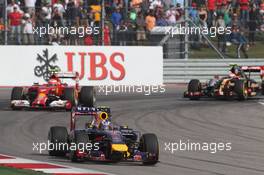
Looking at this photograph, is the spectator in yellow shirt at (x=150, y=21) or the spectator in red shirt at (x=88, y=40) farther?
the spectator in yellow shirt at (x=150, y=21)

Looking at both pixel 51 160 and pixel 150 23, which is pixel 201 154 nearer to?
pixel 51 160

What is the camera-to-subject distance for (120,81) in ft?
99.7

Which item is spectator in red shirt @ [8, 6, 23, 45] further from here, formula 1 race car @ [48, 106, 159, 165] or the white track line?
the white track line

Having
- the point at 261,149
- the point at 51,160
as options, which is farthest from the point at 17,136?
the point at 261,149

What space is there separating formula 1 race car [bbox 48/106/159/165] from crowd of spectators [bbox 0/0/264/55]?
1665cm

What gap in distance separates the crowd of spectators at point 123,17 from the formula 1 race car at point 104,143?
16654mm

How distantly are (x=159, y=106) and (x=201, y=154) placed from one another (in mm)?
9470

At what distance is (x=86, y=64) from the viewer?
3028 cm

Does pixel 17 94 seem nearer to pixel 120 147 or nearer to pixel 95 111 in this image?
pixel 95 111

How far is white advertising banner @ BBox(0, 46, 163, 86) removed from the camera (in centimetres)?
2978

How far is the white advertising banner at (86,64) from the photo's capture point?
29.8 meters

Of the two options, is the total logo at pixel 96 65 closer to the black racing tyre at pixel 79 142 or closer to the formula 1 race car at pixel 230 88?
the formula 1 race car at pixel 230 88

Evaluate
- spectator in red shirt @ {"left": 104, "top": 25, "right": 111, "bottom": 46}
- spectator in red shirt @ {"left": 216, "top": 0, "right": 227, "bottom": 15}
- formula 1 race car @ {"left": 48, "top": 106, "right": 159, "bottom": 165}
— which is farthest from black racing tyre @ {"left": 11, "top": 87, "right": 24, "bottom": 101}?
spectator in red shirt @ {"left": 216, "top": 0, "right": 227, "bottom": 15}

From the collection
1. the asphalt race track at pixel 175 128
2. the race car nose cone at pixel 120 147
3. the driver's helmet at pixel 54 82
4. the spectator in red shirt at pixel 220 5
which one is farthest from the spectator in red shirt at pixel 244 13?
the race car nose cone at pixel 120 147
